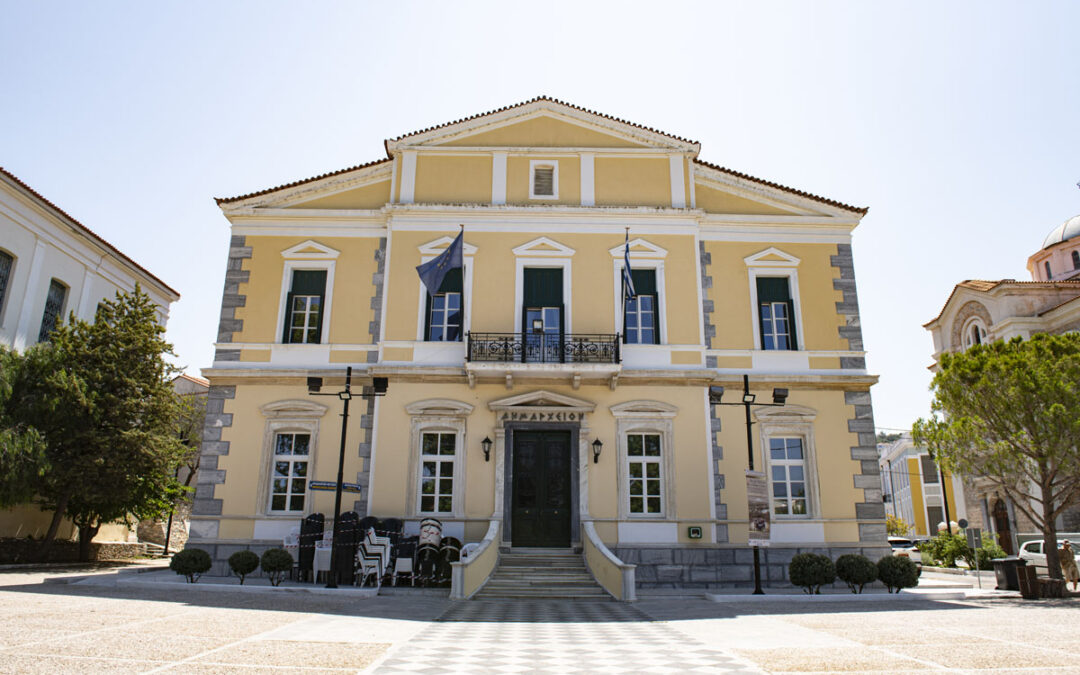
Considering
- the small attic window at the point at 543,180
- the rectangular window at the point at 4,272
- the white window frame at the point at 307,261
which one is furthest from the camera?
the rectangular window at the point at 4,272

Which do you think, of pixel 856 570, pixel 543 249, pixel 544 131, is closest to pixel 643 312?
pixel 543 249

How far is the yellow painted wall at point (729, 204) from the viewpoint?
18.6 metres

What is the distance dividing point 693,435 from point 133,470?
15.2 meters

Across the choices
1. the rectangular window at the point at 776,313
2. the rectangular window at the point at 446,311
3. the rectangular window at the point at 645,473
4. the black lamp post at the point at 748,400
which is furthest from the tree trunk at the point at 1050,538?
the rectangular window at the point at 446,311

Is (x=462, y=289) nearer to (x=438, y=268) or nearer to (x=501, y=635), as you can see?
(x=438, y=268)

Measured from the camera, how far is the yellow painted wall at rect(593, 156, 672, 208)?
18266 millimetres

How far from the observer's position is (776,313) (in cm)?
1798

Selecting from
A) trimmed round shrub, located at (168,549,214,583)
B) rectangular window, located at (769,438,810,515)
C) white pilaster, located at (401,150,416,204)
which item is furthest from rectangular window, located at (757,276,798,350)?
trimmed round shrub, located at (168,549,214,583)

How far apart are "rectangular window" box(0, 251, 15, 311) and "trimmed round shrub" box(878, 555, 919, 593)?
81.6ft

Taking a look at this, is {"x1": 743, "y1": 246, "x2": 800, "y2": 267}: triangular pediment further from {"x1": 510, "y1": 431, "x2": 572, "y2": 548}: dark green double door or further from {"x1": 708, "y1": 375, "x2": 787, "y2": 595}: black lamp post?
{"x1": 510, "y1": 431, "x2": 572, "y2": 548}: dark green double door

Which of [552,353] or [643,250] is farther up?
[643,250]

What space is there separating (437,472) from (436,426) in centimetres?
106

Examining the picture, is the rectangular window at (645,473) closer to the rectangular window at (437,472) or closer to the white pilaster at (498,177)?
the rectangular window at (437,472)

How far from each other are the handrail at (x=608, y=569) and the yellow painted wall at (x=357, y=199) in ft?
32.3
